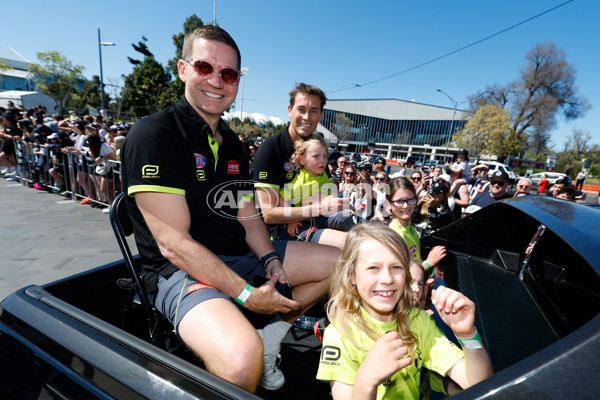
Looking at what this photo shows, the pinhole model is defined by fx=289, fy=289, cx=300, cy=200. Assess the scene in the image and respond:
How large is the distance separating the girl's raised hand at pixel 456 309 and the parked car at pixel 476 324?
16 cm

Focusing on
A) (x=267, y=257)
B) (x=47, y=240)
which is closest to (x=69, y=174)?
(x=47, y=240)

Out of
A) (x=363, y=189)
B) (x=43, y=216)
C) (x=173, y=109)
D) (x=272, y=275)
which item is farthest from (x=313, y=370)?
(x=43, y=216)

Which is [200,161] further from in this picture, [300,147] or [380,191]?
[380,191]

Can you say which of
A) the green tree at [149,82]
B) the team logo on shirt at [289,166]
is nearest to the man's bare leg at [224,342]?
the team logo on shirt at [289,166]

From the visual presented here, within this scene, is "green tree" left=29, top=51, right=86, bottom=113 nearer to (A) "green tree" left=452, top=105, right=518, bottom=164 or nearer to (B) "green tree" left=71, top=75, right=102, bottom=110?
(B) "green tree" left=71, top=75, right=102, bottom=110

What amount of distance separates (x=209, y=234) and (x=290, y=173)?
1.09 m

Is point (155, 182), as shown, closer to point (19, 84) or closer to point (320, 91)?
point (320, 91)

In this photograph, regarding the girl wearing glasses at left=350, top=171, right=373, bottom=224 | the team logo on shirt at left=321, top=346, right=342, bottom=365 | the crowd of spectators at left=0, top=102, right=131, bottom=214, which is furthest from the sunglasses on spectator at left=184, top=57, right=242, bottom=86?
the crowd of spectators at left=0, top=102, right=131, bottom=214

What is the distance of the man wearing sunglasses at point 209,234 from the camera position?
4.22 ft

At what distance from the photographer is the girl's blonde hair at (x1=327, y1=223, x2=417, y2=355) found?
131 centimetres

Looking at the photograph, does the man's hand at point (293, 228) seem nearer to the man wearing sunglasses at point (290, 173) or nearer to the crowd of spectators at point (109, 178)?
the man wearing sunglasses at point (290, 173)

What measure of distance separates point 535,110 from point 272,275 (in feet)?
144

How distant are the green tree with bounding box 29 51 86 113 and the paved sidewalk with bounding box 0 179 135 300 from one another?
134ft

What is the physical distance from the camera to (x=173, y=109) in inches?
68.9
